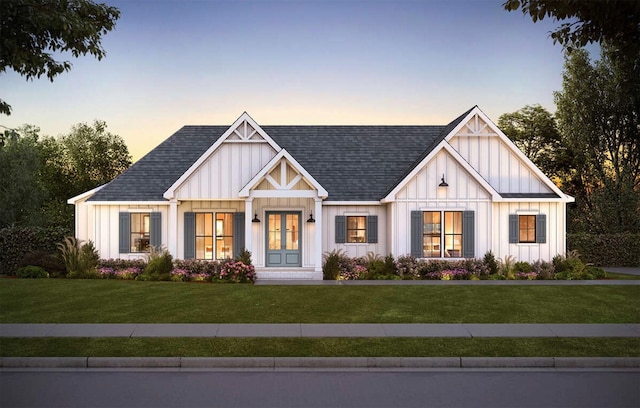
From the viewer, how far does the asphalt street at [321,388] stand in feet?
24.1

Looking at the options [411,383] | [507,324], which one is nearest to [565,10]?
[507,324]

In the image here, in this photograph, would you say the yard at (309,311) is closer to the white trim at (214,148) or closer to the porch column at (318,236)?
the porch column at (318,236)

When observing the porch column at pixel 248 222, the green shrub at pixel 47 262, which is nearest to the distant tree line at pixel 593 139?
the porch column at pixel 248 222

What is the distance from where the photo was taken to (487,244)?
2311 cm

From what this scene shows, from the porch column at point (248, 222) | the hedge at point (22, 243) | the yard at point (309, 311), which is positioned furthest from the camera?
the hedge at point (22, 243)

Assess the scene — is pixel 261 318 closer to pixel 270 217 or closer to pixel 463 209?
pixel 270 217

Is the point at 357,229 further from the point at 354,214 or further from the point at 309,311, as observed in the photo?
the point at 309,311

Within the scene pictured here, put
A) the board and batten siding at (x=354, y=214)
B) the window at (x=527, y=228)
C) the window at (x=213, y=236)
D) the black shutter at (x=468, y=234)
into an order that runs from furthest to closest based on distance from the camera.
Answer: the board and batten siding at (x=354, y=214) < the window at (x=213, y=236) < the window at (x=527, y=228) < the black shutter at (x=468, y=234)

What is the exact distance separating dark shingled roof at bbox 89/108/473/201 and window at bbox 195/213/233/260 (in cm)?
205

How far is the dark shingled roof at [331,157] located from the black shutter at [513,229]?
14.7 feet

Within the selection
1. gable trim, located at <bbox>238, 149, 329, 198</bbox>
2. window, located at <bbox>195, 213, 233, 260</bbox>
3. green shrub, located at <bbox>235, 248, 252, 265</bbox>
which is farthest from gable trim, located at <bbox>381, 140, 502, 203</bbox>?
window, located at <bbox>195, 213, 233, 260</bbox>

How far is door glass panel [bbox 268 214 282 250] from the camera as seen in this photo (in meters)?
23.3

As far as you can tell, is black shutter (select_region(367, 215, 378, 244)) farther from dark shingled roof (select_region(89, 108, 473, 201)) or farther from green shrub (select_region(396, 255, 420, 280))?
green shrub (select_region(396, 255, 420, 280))

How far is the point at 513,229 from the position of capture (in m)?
23.3
